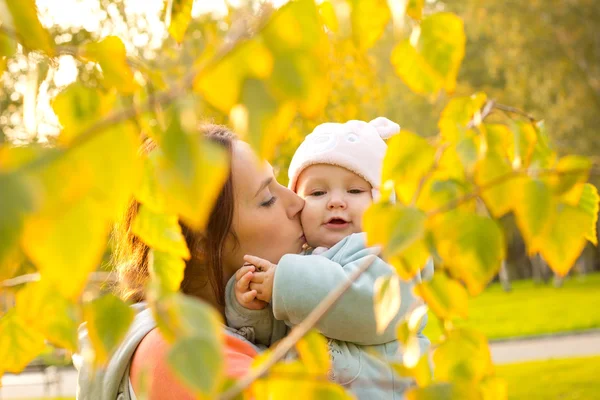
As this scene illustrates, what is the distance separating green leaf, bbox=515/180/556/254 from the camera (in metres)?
0.90

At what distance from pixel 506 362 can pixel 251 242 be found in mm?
11243

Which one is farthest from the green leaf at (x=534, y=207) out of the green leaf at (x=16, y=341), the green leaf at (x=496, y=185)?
the green leaf at (x=16, y=341)

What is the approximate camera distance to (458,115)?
1.14 metres

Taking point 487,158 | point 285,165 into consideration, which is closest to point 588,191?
point 487,158

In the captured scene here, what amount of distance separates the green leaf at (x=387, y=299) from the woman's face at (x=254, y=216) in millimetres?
1046

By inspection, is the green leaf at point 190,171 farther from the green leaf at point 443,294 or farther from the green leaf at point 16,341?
the green leaf at point 16,341

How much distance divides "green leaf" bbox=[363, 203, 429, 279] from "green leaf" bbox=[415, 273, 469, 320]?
173 mm

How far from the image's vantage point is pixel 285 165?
6535 mm

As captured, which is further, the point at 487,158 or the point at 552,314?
the point at 552,314

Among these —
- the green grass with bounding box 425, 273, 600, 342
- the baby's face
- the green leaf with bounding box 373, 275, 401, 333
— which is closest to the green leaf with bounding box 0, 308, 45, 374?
the green leaf with bounding box 373, 275, 401, 333

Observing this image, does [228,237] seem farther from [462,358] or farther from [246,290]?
[462,358]

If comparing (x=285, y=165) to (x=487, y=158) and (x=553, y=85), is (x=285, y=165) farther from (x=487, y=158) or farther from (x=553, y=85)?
(x=553, y=85)

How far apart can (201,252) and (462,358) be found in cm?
116

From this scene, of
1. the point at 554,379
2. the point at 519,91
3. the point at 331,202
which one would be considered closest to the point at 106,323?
the point at 331,202
